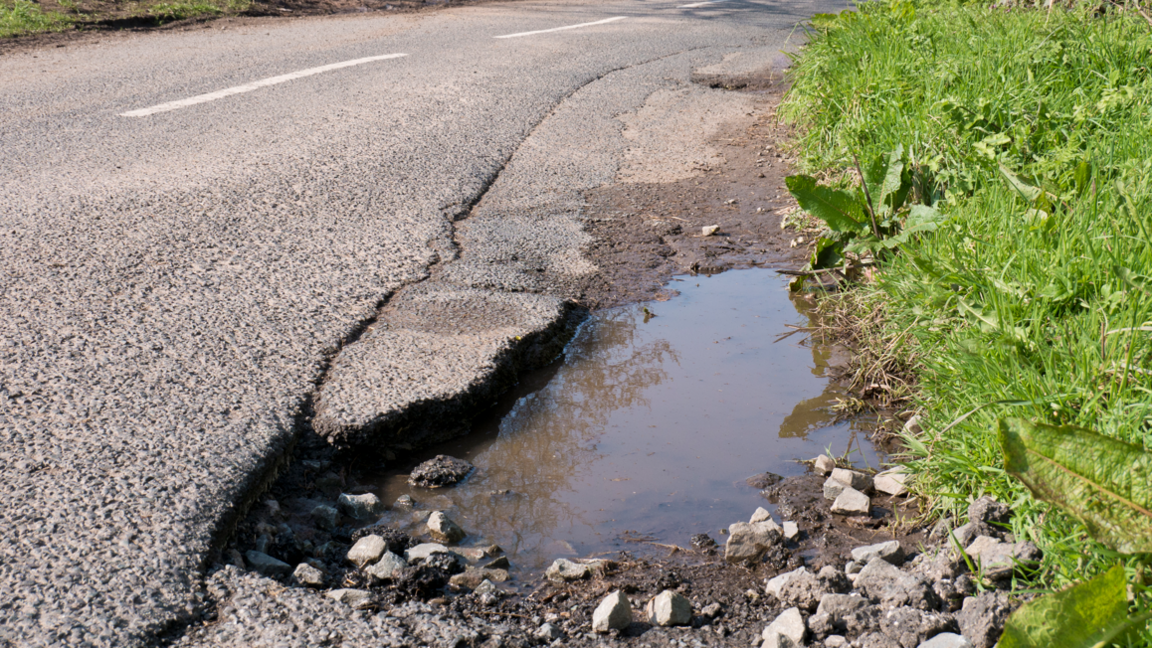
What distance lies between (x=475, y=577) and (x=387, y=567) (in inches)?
7.3

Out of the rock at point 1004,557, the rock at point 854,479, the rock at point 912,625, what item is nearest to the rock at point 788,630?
the rock at point 912,625

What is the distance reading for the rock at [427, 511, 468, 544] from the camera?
6.46ft

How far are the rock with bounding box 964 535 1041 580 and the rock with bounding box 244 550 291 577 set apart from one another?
1.38 meters

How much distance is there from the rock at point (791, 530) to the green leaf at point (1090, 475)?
588mm

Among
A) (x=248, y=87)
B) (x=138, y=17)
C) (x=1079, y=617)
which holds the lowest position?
(x=1079, y=617)

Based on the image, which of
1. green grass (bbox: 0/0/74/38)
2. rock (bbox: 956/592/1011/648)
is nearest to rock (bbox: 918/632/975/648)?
rock (bbox: 956/592/1011/648)

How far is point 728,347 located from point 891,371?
1.81 feet

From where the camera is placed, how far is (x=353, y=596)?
1.70 meters

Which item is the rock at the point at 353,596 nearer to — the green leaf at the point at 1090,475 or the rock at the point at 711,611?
the rock at the point at 711,611

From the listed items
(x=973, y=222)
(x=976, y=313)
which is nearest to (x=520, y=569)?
(x=976, y=313)

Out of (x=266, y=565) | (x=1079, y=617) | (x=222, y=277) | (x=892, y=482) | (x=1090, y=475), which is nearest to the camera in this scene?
(x=1079, y=617)

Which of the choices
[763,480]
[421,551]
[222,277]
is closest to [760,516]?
[763,480]

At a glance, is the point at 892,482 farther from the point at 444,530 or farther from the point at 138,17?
the point at 138,17

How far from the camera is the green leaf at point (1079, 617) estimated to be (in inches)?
50.6
